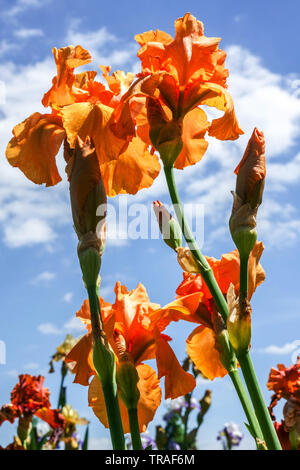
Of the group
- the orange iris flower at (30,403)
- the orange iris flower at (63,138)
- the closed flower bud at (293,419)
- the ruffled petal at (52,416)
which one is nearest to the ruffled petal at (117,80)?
the orange iris flower at (63,138)

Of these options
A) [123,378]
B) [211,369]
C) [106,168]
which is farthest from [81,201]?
[211,369]

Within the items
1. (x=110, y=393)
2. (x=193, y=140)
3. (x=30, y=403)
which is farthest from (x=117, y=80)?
(x=30, y=403)

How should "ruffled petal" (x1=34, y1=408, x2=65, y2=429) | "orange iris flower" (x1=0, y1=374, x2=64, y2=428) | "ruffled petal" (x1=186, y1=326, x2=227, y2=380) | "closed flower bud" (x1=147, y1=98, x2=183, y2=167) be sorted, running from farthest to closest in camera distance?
"ruffled petal" (x1=34, y1=408, x2=65, y2=429) < "orange iris flower" (x1=0, y1=374, x2=64, y2=428) < "ruffled petal" (x1=186, y1=326, x2=227, y2=380) < "closed flower bud" (x1=147, y1=98, x2=183, y2=167)

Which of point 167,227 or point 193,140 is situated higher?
point 193,140

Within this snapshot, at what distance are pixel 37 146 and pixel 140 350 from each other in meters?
0.57

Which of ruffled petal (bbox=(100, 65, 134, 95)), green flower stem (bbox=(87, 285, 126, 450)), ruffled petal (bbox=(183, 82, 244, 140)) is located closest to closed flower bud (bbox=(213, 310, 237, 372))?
green flower stem (bbox=(87, 285, 126, 450))

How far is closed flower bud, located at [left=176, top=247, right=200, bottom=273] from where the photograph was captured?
104 cm

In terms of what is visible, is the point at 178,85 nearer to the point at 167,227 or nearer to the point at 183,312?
the point at 167,227

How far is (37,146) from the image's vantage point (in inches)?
48.8

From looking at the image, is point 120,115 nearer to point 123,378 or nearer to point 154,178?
point 154,178

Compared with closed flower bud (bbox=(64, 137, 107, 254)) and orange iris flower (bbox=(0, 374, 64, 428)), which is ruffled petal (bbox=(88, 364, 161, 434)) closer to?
closed flower bud (bbox=(64, 137, 107, 254))

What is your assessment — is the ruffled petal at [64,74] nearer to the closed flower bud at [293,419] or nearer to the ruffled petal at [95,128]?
the ruffled petal at [95,128]

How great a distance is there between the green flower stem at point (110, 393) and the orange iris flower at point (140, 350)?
0.79 feet

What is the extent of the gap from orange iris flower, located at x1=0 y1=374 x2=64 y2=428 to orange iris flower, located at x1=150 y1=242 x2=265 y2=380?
266 centimetres
